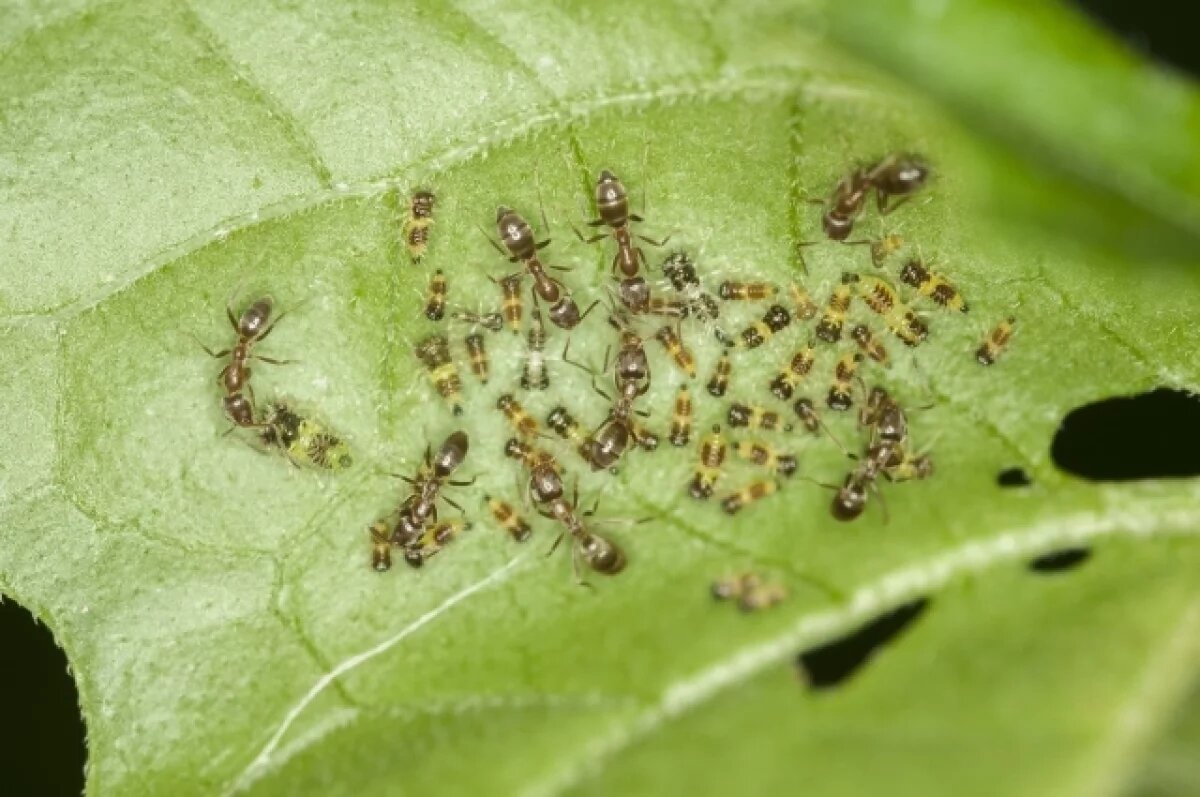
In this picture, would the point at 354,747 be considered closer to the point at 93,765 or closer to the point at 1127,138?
the point at 93,765

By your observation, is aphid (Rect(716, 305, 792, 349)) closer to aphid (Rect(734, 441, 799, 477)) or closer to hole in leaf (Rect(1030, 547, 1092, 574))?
aphid (Rect(734, 441, 799, 477))

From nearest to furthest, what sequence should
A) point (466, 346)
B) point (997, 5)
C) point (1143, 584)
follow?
point (997, 5) < point (1143, 584) < point (466, 346)

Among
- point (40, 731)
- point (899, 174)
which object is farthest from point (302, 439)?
point (40, 731)

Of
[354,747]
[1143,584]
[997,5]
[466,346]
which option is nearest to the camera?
[997,5]

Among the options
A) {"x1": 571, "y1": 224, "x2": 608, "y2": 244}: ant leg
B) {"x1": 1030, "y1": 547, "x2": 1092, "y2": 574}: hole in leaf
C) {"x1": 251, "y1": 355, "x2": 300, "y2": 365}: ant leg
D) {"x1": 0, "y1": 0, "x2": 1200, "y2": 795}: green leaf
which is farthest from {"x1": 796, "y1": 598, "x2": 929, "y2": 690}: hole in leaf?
{"x1": 251, "y1": 355, "x2": 300, "y2": 365}: ant leg

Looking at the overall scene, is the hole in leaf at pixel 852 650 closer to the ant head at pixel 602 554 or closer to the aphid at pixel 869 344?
the ant head at pixel 602 554

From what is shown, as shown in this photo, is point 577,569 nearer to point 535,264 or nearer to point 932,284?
point 535,264

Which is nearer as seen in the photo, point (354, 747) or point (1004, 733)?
point (1004, 733)

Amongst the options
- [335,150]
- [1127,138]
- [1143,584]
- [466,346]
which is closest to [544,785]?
[466,346]
